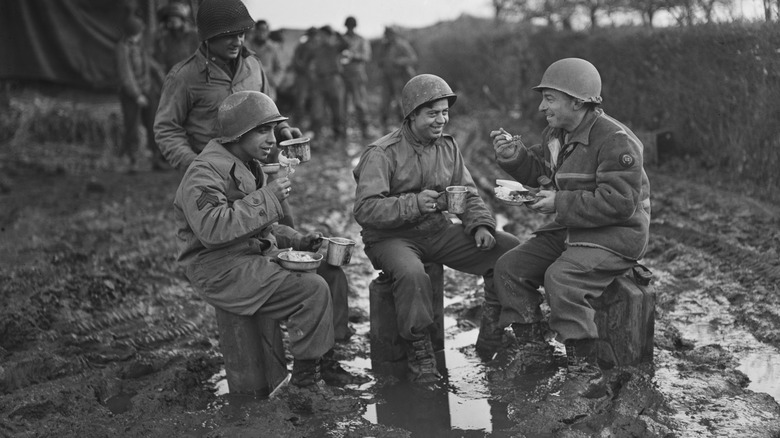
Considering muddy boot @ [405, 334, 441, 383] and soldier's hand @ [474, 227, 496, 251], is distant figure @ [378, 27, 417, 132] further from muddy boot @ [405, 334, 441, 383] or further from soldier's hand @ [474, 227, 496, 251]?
muddy boot @ [405, 334, 441, 383]

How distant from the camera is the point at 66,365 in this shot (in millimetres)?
6004

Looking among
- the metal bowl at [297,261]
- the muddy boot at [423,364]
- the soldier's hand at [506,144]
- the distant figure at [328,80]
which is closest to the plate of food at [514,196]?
the soldier's hand at [506,144]

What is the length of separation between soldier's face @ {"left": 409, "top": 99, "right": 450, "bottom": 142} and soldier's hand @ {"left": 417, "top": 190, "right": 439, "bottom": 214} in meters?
0.47

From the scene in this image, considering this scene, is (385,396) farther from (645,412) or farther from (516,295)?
(645,412)

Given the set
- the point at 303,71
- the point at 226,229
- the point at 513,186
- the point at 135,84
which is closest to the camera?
the point at 226,229

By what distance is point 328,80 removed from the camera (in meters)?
18.1

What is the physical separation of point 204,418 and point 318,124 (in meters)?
13.6

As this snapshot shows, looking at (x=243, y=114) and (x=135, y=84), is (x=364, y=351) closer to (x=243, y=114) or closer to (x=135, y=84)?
(x=243, y=114)

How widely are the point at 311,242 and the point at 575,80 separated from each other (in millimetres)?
2029

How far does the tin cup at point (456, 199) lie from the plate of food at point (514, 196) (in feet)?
1.03

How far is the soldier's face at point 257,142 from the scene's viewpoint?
17.9 feet

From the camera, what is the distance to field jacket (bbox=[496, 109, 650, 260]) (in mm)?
5262

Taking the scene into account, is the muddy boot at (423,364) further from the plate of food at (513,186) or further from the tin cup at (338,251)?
the plate of food at (513,186)

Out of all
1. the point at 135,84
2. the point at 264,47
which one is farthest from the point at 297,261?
the point at 264,47
